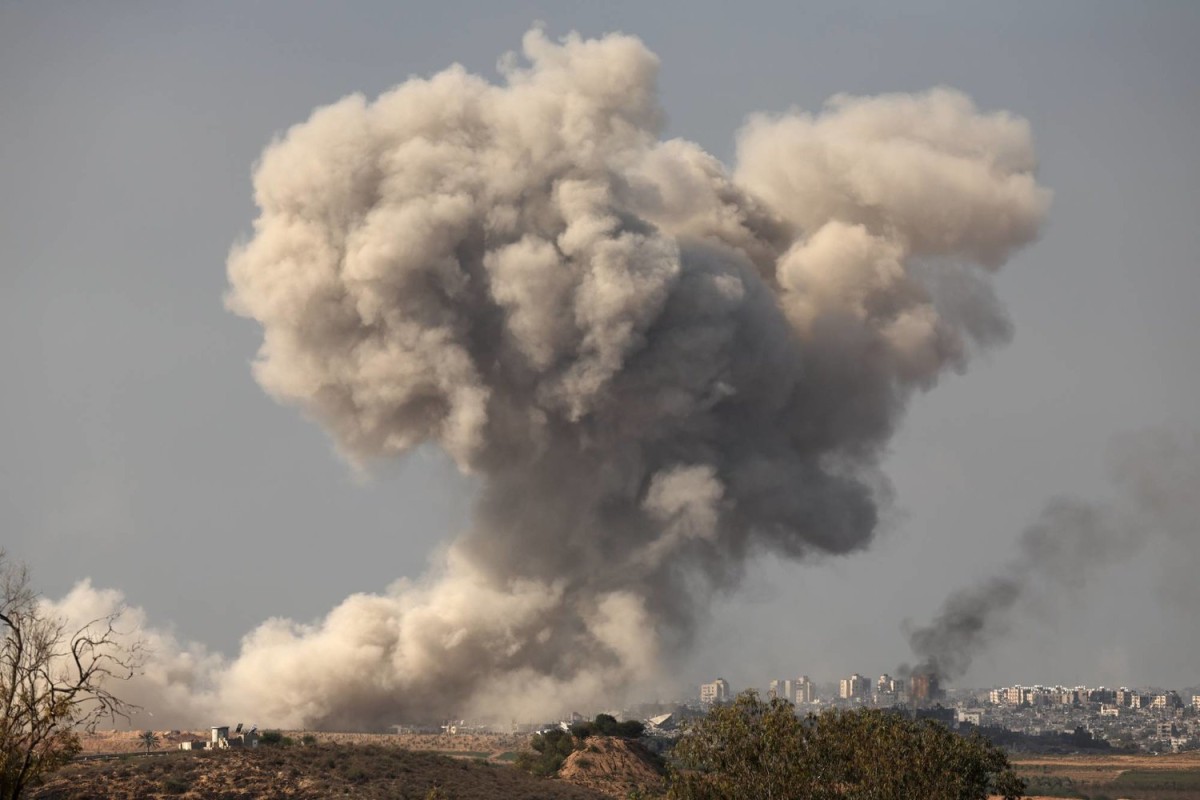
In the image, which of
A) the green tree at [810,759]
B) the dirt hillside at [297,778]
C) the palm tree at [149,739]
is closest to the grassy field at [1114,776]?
the dirt hillside at [297,778]

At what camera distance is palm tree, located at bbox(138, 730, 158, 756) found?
7019 centimetres

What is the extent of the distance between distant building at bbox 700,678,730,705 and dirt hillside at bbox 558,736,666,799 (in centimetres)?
8696

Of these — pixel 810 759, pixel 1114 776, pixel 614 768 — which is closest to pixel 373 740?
pixel 614 768

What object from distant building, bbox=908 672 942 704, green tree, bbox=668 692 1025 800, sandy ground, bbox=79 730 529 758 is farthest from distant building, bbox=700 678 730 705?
green tree, bbox=668 692 1025 800

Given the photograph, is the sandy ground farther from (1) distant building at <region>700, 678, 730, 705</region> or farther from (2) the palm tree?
(1) distant building at <region>700, 678, 730, 705</region>

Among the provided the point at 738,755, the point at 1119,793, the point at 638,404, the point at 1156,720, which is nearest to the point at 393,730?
the point at 638,404

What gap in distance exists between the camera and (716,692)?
180 m

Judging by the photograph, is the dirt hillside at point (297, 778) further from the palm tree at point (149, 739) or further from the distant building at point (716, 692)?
the distant building at point (716, 692)

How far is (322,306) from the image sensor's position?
74.8 m

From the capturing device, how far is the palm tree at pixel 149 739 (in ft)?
230

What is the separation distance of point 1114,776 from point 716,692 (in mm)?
90994

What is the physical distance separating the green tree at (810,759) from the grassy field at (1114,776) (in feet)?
131

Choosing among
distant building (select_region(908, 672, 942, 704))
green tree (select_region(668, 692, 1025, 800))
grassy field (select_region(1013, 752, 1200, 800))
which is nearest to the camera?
green tree (select_region(668, 692, 1025, 800))

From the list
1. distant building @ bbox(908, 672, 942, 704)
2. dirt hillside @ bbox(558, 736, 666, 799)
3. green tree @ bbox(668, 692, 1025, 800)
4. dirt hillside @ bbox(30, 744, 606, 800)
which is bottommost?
green tree @ bbox(668, 692, 1025, 800)
